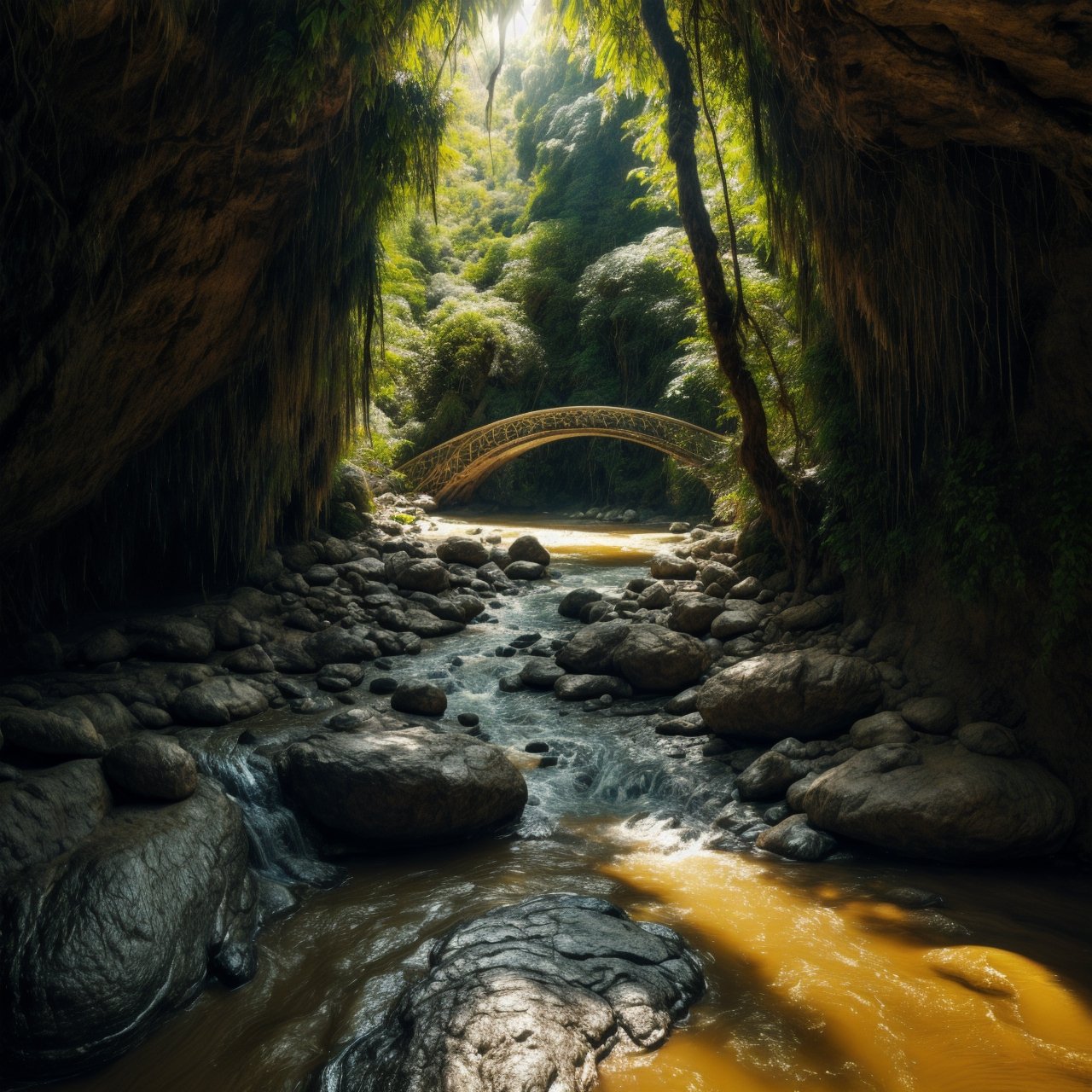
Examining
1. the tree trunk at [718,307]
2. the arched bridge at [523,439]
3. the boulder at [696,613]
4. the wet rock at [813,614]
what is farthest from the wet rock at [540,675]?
the arched bridge at [523,439]

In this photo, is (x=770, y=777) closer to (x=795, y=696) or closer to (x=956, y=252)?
(x=795, y=696)

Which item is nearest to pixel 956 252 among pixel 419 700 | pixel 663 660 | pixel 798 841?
pixel 798 841

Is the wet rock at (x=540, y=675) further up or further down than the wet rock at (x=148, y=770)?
further down

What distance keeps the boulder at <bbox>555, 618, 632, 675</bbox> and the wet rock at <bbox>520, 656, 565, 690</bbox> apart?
0.13 m

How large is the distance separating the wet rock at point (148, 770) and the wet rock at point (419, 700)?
2.39 metres

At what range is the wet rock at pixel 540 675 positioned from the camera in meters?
7.34

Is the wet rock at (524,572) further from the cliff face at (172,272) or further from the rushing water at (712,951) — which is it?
the rushing water at (712,951)

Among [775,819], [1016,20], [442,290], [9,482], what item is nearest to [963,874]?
[775,819]

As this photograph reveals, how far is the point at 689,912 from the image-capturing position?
13.2ft

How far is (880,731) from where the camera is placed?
521 centimetres

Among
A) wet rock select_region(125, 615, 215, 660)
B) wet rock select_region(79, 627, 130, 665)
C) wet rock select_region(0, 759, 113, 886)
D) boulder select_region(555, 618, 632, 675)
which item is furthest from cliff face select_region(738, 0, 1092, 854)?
wet rock select_region(79, 627, 130, 665)

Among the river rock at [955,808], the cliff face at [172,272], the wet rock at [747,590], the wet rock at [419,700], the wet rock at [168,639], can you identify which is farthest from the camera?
the wet rock at [747,590]

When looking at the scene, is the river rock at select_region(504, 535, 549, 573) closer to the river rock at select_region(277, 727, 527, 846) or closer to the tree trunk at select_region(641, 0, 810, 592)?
the tree trunk at select_region(641, 0, 810, 592)

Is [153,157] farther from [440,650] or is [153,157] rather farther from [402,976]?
[440,650]
